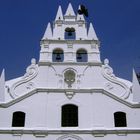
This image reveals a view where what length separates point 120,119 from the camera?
1992 centimetres

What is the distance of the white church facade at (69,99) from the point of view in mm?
19141

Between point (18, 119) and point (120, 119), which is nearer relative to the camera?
point (18, 119)

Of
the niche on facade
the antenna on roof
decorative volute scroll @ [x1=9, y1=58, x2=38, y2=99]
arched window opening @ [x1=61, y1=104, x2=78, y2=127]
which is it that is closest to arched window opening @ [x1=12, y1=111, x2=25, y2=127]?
decorative volute scroll @ [x1=9, y1=58, x2=38, y2=99]

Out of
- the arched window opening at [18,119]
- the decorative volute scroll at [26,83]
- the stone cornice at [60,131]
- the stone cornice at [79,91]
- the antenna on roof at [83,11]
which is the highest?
the antenna on roof at [83,11]

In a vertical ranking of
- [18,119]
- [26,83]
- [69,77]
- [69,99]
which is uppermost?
[69,77]

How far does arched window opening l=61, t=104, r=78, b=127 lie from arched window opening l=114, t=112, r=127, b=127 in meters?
2.48

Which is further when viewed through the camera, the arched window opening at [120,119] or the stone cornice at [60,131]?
the arched window opening at [120,119]

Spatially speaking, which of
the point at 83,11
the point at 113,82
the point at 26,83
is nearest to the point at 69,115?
the point at 26,83

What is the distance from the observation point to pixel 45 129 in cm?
1911

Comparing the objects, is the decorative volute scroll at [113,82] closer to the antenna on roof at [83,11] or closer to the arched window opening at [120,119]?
the arched window opening at [120,119]

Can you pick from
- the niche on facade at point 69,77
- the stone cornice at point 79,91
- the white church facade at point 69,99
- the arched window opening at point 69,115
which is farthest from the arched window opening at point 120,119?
the niche on facade at point 69,77

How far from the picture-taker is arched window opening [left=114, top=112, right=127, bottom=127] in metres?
19.7

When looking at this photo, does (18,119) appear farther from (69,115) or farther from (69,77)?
(69,77)

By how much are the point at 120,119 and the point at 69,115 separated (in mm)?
3175
